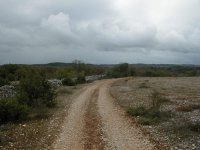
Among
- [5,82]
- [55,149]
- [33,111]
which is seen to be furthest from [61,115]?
[5,82]

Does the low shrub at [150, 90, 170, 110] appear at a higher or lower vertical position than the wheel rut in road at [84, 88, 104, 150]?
higher

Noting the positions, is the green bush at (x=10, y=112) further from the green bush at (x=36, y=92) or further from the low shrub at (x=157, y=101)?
the low shrub at (x=157, y=101)

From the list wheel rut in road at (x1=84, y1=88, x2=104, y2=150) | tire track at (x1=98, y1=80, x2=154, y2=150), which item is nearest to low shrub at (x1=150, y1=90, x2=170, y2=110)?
tire track at (x1=98, y1=80, x2=154, y2=150)

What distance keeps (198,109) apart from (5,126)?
13657 mm

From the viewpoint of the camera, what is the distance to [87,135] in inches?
693

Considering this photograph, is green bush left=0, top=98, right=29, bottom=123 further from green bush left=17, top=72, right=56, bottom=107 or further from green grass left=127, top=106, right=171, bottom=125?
green grass left=127, top=106, right=171, bottom=125

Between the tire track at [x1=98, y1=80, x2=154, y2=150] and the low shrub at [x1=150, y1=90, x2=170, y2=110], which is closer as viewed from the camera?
the tire track at [x1=98, y1=80, x2=154, y2=150]

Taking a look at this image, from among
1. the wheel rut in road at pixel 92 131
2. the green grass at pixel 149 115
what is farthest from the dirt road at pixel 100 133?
the green grass at pixel 149 115

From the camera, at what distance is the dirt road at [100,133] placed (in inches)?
610

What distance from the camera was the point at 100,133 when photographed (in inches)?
713

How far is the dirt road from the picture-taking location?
1550cm

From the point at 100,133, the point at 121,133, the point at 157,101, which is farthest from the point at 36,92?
the point at 121,133

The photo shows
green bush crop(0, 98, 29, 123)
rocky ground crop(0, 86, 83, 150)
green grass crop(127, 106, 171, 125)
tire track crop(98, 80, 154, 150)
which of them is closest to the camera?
tire track crop(98, 80, 154, 150)

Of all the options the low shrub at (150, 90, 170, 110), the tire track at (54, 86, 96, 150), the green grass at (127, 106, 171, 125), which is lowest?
the tire track at (54, 86, 96, 150)
